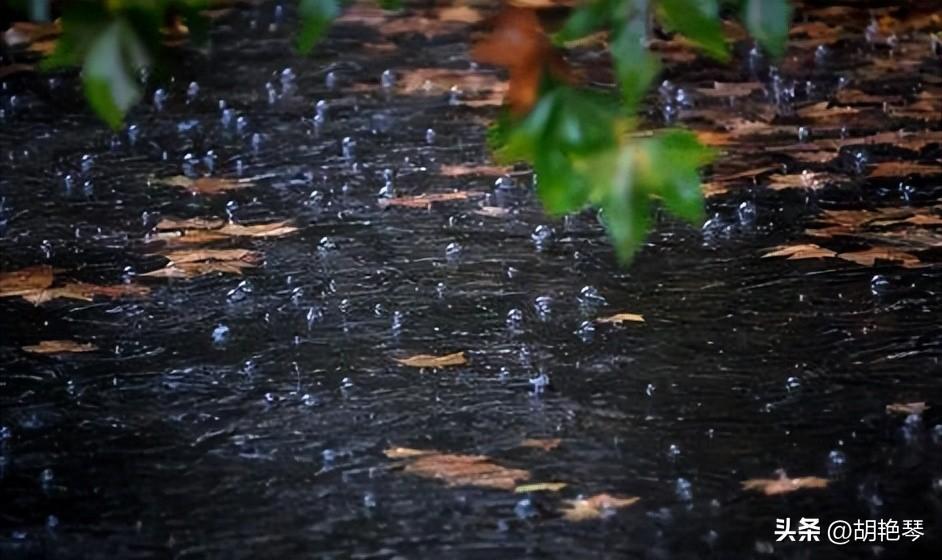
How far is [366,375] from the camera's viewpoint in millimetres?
3492

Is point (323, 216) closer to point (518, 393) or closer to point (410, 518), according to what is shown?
point (518, 393)

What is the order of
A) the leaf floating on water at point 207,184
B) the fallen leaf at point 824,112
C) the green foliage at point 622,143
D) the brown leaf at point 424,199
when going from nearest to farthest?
the green foliage at point 622,143, the brown leaf at point 424,199, the leaf floating on water at point 207,184, the fallen leaf at point 824,112

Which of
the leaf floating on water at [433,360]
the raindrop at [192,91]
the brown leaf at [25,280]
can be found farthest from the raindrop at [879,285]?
the raindrop at [192,91]

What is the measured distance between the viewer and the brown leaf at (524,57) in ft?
4.76

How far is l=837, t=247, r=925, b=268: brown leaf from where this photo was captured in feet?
13.3

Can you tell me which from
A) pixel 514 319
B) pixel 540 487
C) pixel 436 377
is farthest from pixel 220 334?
A: pixel 540 487

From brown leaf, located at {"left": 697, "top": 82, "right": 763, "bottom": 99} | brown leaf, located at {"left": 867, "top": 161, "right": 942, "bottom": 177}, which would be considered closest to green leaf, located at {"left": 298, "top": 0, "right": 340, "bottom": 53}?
brown leaf, located at {"left": 867, "top": 161, "right": 942, "bottom": 177}

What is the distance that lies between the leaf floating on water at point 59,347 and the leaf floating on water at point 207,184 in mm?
1243

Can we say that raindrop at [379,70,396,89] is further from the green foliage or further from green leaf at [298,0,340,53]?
the green foliage

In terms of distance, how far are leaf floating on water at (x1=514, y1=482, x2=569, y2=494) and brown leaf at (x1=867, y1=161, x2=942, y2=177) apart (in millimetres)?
2265

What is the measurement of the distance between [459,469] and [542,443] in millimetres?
196

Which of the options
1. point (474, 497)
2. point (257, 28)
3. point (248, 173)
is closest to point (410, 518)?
point (474, 497)

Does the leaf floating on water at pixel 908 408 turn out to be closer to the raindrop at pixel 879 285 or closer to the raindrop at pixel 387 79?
the raindrop at pixel 879 285

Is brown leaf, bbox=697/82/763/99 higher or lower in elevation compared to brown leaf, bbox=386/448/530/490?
higher
